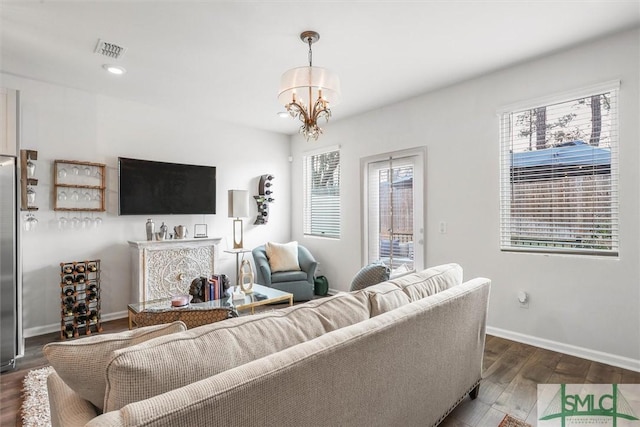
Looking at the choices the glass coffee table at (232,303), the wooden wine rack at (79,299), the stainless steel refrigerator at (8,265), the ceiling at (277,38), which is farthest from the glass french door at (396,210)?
the stainless steel refrigerator at (8,265)

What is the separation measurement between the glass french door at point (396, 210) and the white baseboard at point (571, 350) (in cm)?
107

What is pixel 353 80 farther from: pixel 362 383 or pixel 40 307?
pixel 40 307

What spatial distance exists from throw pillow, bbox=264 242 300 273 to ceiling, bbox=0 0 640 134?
2.17 metres

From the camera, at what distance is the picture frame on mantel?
4.48m

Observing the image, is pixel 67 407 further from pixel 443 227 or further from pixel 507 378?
pixel 443 227

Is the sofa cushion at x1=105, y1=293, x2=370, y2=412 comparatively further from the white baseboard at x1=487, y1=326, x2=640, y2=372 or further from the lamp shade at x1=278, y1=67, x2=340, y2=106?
the white baseboard at x1=487, y1=326, x2=640, y2=372

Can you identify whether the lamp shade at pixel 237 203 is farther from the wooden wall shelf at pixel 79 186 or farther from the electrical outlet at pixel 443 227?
the electrical outlet at pixel 443 227

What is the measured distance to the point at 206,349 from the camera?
3.05 ft

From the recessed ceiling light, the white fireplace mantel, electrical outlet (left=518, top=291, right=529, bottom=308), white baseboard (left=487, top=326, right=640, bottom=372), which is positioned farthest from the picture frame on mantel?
electrical outlet (left=518, top=291, right=529, bottom=308)

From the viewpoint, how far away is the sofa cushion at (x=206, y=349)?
0.79 m

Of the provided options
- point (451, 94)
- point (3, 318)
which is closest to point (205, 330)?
point (3, 318)

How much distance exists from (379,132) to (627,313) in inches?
119

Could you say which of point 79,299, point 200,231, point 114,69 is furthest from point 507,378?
point 114,69

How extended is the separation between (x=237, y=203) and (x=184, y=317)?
3159 mm
